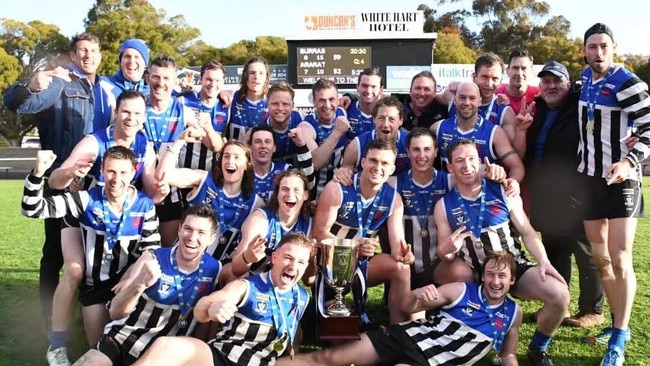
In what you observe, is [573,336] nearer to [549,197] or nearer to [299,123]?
[549,197]

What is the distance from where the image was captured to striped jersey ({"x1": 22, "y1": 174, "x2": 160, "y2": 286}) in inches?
151

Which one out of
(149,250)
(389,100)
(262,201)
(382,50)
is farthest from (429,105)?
(382,50)

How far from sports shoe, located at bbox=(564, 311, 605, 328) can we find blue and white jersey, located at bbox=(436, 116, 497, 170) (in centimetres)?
145

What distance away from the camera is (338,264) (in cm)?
377

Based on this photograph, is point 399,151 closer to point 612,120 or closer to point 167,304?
point 612,120

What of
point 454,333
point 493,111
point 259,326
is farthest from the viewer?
point 493,111

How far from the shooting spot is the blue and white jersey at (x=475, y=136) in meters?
4.64

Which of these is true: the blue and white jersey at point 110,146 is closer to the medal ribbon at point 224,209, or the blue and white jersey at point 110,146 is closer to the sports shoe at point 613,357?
the medal ribbon at point 224,209

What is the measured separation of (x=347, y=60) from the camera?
18703 mm

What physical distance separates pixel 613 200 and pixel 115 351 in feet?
11.0

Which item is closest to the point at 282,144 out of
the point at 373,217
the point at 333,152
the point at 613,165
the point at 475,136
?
the point at 333,152

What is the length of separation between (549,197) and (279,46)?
122ft

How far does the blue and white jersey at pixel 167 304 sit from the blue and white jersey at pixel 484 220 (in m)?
1.72

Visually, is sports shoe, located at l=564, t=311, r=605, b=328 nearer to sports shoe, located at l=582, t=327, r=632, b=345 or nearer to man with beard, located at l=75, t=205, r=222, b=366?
sports shoe, located at l=582, t=327, r=632, b=345
